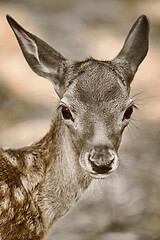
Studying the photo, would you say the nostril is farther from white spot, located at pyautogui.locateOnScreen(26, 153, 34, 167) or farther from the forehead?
white spot, located at pyautogui.locateOnScreen(26, 153, 34, 167)

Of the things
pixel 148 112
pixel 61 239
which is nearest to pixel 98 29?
pixel 148 112

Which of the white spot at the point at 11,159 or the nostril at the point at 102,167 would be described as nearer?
the nostril at the point at 102,167

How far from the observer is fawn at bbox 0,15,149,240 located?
4.52 meters

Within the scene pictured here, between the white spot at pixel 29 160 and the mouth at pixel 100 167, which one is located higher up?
the white spot at pixel 29 160

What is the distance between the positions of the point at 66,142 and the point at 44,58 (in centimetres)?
69

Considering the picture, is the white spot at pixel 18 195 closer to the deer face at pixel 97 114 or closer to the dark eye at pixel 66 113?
the deer face at pixel 97 114

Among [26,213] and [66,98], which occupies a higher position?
[66,98]

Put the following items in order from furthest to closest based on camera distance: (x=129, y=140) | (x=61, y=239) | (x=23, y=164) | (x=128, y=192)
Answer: (x=129, y=140) → (x=128, y=192) → (x=61, y=239) → (x=23, y=164)

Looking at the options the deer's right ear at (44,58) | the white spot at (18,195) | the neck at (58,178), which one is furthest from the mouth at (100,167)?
the deer's right ear at (44,58)

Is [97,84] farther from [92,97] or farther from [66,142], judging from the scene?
[66,142]

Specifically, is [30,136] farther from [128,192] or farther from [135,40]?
[135,40]

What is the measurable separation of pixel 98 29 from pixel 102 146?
5.42 metres

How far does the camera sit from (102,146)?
173 inches

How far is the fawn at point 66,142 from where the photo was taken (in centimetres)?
452
